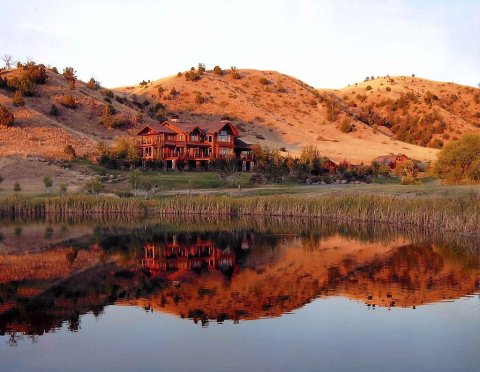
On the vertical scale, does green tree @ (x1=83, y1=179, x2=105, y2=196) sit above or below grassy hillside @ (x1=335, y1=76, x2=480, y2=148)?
below

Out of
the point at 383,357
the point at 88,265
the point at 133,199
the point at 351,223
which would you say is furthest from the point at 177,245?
the point at 383,357

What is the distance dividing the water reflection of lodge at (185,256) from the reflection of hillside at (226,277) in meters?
0.05

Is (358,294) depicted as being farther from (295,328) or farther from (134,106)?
(134,106)

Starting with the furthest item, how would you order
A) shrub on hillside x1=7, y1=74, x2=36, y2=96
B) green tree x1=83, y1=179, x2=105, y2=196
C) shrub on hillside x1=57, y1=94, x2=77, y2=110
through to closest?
Answer: shrub on hillside x1=57, y1=94, x2=77, y2=110
shrub on hillside x1=7, y1=74, x2=36, y2=96
green tree x1=83, y1=179, x2=105, y2=196

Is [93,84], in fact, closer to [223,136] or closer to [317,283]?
[223,136]

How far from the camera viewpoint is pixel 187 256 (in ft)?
103

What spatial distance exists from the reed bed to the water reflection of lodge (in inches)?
431

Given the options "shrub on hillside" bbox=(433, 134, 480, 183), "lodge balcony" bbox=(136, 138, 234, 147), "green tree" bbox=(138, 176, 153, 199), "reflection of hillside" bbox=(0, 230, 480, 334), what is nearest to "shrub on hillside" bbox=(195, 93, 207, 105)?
"lodge balcony" bbox=(136, 138, 234, 147)

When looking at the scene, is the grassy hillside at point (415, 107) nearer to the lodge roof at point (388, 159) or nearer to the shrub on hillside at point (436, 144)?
the shrub on hillside at point (436, 144)

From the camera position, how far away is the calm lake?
52.6 ft

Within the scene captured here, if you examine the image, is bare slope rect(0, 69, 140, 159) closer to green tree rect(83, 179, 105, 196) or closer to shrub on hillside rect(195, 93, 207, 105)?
shrub on hillside rect(195, 93, 207, 105)

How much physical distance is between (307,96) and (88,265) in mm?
113806

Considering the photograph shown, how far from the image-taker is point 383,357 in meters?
16.0

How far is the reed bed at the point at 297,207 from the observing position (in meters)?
37.3
